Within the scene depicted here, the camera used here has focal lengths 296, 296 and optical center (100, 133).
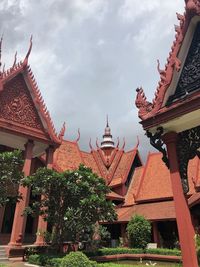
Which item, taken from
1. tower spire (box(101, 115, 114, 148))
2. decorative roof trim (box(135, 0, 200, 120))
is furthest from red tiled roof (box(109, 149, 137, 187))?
decorative roof trim (box(135, 0, 200, 120))

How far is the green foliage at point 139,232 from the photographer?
15.1m

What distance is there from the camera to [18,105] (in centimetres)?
1473

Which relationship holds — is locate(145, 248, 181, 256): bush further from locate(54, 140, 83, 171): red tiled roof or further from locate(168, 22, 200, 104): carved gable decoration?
locate(168, 22, 200, 104): carved gable decoration

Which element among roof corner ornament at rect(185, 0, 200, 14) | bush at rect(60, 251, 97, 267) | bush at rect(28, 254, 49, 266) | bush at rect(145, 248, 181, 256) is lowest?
bush at rect(60, 251, 97, 267)

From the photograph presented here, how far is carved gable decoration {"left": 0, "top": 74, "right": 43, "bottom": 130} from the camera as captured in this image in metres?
14.3

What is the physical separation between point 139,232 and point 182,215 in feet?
34.6

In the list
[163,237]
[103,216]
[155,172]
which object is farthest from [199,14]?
[155,172]

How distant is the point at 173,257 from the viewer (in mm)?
12570

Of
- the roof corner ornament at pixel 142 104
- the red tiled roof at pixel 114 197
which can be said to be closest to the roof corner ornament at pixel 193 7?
the roof corner ornament at pixel 142 104

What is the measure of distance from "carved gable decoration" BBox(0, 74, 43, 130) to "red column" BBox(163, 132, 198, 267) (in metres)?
10.1

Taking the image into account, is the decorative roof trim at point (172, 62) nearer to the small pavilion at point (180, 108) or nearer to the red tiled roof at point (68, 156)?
the small pavilion at point (180, 108)

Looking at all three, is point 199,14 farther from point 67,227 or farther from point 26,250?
point 26,250

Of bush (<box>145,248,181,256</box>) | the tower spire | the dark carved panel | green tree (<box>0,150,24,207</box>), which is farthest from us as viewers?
the tower spire

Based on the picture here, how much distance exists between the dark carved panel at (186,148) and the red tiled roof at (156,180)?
11173 mm
